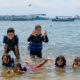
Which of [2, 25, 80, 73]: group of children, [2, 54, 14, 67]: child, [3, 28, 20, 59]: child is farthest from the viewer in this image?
[3, 28, 20, 59]: child

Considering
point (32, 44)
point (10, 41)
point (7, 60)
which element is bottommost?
point (7, 60)

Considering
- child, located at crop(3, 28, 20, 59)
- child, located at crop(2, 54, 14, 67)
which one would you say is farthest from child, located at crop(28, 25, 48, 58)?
child, located at crop(2, 54, 14, 67)

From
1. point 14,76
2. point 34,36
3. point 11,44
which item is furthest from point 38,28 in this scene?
point 14,76

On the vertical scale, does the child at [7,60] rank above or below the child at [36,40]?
below

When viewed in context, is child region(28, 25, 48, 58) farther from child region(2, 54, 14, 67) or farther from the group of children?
child region(2, 54, 14, 67)

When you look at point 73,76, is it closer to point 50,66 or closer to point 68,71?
point 68,71

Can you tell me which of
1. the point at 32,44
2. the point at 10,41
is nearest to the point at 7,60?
the point at 10,41

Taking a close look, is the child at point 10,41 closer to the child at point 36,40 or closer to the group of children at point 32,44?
the group of children at point 32,44

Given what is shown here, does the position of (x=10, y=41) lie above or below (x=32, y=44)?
above

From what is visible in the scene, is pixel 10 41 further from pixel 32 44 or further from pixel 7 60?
pixel 7 60

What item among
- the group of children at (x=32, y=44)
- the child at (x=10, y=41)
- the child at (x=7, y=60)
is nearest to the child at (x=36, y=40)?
the group of children at (x=32, y=44)

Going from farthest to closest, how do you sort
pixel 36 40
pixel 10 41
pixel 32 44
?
pixel 32 44, pixel 36 40, pixel 10 41

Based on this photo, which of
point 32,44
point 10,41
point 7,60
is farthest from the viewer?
point 32,44

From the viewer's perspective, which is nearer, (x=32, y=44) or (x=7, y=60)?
(x=7, y=60)
